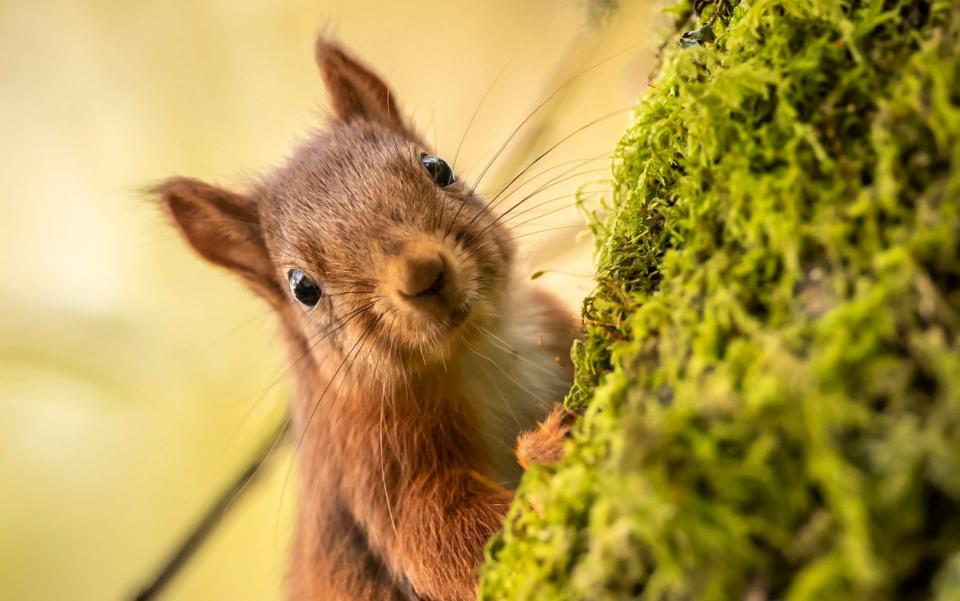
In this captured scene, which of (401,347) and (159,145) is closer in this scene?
(401,347)

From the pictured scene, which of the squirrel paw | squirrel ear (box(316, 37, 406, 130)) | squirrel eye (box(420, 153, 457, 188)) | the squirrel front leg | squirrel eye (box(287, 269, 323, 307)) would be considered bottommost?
the squirrel front leg

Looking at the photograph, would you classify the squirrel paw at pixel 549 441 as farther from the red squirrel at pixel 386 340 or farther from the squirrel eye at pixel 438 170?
the squirrel eye at pixel 438 170

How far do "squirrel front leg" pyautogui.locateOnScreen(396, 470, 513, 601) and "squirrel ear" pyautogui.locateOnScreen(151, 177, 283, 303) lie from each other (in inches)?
27.7

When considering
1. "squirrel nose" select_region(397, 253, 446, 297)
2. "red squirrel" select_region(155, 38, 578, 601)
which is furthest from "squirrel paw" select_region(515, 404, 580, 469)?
"squirrel nose" select_region(397, 253, 446, 297)

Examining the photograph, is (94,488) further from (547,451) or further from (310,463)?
(547,451)

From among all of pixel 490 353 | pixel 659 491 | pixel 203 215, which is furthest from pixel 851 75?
pixel 203 215

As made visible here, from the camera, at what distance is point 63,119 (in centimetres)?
388

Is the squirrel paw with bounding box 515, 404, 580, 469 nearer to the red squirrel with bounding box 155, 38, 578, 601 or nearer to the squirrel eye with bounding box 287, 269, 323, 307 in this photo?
the red squirrel with bounding box 155, 38, 578, 601

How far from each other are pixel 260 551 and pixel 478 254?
3321 millimetres

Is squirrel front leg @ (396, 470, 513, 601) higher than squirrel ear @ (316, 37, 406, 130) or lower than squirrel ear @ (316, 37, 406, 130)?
lower

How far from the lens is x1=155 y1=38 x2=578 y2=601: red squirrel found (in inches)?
56.2

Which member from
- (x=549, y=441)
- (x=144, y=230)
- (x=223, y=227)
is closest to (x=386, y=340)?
(x=549, y=441)

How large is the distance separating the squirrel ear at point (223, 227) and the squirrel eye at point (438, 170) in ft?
1.59

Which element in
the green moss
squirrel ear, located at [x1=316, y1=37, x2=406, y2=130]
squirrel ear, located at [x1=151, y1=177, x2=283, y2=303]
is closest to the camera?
the green moss
